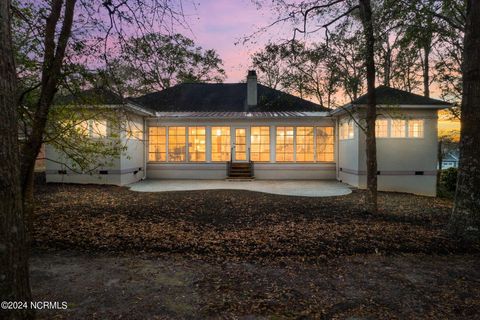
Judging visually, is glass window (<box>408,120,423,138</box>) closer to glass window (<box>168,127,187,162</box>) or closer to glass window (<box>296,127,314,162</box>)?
glass window (<box>296,127,314,162</box>)

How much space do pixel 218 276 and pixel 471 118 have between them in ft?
17.5

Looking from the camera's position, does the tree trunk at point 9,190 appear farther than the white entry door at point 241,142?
No

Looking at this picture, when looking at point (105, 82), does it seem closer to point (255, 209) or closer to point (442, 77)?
point (255, 209)

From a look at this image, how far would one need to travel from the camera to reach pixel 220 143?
1606 centimetres

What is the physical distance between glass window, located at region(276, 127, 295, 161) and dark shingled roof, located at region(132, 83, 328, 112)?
66.6 inches

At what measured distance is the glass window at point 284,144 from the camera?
52.3 ft

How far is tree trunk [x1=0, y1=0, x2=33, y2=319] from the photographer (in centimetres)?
210

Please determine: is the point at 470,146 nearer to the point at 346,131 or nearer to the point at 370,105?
the point at 370,105

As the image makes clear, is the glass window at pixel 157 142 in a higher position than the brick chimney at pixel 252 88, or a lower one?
lower

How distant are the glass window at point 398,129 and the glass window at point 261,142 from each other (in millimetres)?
5761

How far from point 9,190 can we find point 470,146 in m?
6.80

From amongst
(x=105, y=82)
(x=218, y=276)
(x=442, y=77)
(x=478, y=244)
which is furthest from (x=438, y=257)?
(x=442, y=77)

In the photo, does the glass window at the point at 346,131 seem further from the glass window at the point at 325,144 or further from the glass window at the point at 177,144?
the glass window at the point at 177,144

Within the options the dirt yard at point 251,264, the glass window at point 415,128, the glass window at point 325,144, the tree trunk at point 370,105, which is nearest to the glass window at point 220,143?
the glass window at point 325,144
